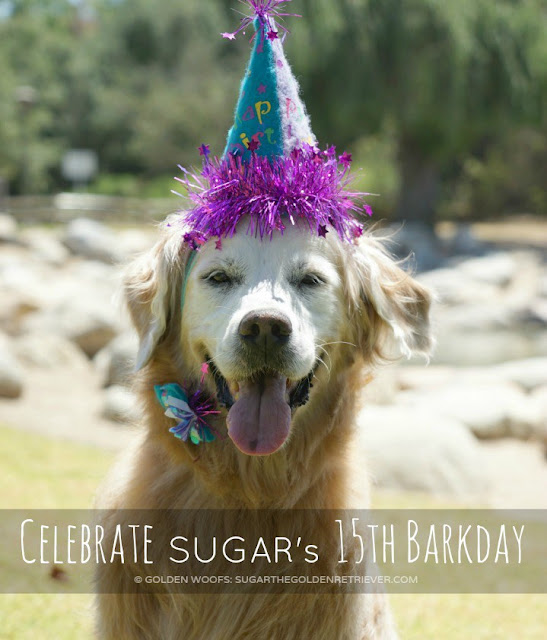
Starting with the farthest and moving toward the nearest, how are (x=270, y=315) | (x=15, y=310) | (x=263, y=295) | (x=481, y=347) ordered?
(x=481, y=347) → (x=15, y=310) → (x=263, y=295) → (x=270, y=315)

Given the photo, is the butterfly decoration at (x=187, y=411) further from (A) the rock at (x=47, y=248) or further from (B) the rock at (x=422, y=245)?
(B) the rock at (x=422, y=245)

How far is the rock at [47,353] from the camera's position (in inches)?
474

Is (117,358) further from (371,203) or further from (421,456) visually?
(371,203)

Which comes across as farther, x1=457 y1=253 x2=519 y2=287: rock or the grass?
x1=457 y1=253 x2=519 y2=287: rock

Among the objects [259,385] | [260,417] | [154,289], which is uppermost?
[154,289]

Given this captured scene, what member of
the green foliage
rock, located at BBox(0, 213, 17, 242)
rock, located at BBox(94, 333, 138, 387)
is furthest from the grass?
rock, located at BBox(0, 213, 17, 242)

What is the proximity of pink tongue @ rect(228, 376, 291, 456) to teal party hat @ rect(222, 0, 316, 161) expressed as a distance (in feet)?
3.06

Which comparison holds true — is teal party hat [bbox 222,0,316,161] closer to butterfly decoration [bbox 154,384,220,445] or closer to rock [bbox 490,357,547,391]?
butterfly decoration [bbox 154,384,220,445]

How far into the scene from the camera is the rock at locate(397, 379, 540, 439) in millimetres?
9992

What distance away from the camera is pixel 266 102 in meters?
3.27

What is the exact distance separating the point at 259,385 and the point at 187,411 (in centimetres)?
31

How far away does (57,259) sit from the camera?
71.5ft

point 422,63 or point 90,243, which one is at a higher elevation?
point 422,63

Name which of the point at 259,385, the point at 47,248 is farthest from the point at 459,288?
the point at 259,385
